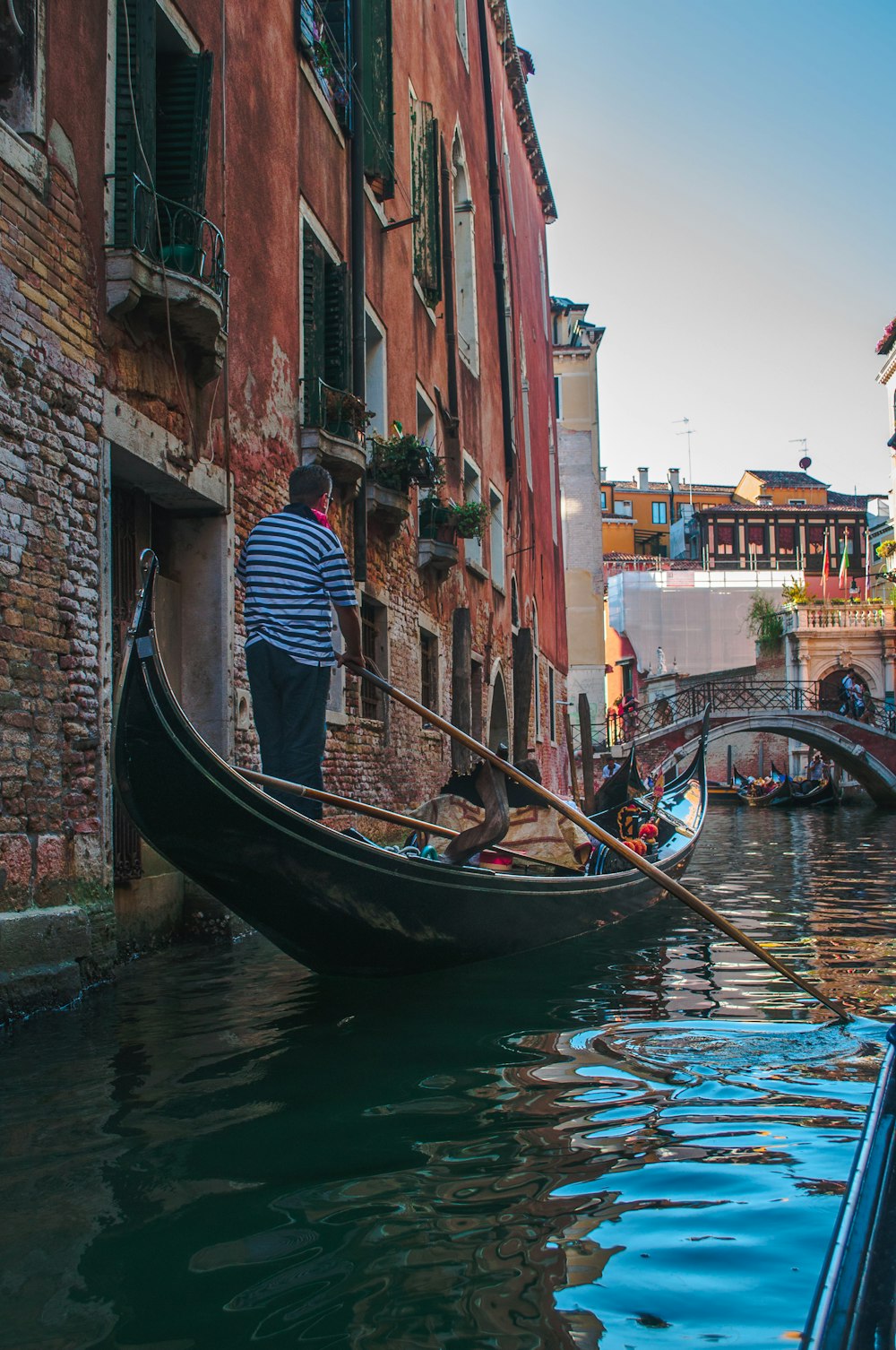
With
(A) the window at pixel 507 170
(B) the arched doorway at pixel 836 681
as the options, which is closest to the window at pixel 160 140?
(A) the window at pixel 507 170

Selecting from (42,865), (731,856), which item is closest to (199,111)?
(42,865)

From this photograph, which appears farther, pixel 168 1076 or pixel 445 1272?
pixel 168 1076

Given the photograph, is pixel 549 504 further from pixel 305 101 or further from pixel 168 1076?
pixel 168 1076

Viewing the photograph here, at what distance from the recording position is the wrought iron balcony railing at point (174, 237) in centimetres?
446

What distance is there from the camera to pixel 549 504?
741 inches

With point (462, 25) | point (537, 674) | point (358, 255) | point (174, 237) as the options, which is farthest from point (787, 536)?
point (174, 237)

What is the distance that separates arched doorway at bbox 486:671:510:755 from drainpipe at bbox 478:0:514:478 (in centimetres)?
256

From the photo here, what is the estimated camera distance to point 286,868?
10.7 feet

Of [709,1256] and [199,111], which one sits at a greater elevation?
[199,111]

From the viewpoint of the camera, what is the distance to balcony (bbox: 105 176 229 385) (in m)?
4.32

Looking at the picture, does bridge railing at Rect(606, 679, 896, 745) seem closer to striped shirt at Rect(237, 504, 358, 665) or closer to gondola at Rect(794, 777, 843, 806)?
gondola at Rect(794, 777, 843, 806)

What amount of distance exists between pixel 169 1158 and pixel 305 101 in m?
6.05

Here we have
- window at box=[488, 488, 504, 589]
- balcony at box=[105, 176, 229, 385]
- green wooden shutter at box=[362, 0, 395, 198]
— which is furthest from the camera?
window at box=[488, 488, 504, 589]

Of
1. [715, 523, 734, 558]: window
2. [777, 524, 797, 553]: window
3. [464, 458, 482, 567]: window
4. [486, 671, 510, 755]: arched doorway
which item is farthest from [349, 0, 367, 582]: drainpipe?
[777, 524, 797, 553]: window
